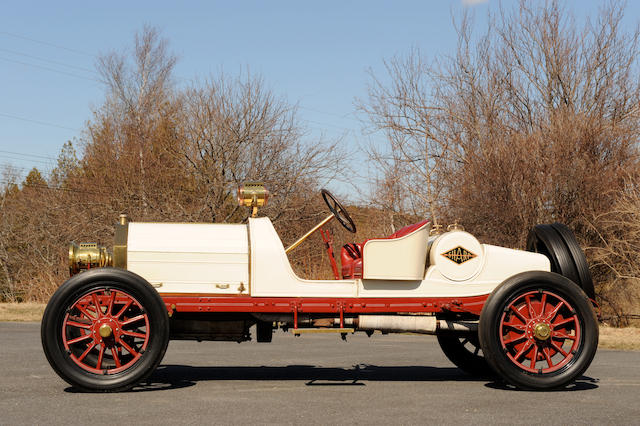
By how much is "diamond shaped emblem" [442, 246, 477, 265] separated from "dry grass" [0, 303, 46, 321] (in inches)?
541

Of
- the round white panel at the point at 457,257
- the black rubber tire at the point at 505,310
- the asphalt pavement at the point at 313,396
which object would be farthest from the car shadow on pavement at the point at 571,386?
the round white panel at the point at 457,257

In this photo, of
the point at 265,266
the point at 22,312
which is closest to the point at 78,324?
the point at 265,266

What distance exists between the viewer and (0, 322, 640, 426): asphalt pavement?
16.7 ft

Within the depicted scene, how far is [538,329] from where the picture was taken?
6.33 meters

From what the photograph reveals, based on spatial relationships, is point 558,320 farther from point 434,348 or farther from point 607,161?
point 607,161

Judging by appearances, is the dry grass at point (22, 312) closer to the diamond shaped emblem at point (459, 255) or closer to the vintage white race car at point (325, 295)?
the vintage white race car at point (325, 295)

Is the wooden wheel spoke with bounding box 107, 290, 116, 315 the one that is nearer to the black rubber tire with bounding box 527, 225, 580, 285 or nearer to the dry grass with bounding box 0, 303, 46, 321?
the black rubber tire with bounding box 527, 225, 580, 285

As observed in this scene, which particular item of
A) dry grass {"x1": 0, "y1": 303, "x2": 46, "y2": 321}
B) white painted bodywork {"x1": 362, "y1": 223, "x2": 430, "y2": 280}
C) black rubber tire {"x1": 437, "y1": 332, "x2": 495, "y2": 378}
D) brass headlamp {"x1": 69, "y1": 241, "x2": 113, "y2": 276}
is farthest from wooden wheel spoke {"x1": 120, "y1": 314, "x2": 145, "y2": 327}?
dry grass {"x1": 0, "y1": 303, "x2": 46, "y2": 321}

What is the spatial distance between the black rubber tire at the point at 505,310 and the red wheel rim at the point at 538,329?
1.4 inches

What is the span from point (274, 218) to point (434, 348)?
43.0 ft

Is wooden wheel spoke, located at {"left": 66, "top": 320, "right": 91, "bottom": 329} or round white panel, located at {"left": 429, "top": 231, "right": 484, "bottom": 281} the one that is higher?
round white panel, located at {"left": 429, "top": 231, "right": 484, "bottom": 281}

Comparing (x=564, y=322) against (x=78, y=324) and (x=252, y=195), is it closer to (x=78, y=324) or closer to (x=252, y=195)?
(x=252, y=195)

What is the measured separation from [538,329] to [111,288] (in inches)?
142

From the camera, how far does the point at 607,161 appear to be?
17.0 metres
